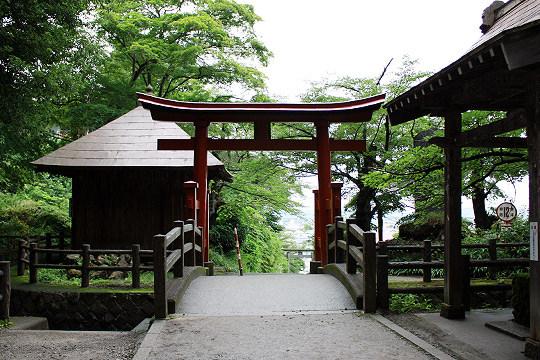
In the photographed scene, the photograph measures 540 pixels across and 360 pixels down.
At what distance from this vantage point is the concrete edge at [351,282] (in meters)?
6.86

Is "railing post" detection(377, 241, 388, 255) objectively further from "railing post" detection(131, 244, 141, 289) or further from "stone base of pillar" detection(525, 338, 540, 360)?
"railing post" detection(131, 244, 141, 289)

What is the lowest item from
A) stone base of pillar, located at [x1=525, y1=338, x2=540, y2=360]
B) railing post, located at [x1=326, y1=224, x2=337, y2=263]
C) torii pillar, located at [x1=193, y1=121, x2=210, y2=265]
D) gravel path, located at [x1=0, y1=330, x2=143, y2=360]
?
gravel path, located at [x1=0, y1=330, x2=143, y2=360]

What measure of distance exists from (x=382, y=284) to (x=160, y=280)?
3.25 metres

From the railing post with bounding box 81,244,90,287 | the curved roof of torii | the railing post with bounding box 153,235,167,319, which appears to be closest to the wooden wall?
the curved roof of torii

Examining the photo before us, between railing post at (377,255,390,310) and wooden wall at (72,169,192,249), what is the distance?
768 centimetres

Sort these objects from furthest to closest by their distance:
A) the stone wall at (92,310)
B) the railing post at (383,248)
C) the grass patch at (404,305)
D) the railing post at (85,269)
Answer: the railing post at (85,269)
the stone wall at (92,310)
the railing post at (383,248)
the grass patch at (404,305)

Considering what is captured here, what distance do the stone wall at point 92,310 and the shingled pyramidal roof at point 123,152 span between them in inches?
169

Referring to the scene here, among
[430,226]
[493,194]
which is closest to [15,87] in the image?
[430,226]

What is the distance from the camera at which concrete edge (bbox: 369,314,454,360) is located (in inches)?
189

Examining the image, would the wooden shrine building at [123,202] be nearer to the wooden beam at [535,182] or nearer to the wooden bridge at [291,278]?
the wooden bridge at [291,278]

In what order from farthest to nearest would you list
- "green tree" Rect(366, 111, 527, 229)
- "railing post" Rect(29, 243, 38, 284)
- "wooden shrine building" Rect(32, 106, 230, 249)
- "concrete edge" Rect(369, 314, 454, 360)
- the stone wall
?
"wooden shrine building" Rect(32, 106, 230, 249) → "railing post" Rect(29, 243, 38, 284) → "green tree" Rect(366, 111, 527, 229) → the stone wall → "concrete edge" Rect(369, 314, 454, 360)

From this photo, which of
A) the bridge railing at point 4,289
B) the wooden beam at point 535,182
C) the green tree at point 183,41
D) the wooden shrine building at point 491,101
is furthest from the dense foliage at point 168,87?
the wooden beam at point 535,182

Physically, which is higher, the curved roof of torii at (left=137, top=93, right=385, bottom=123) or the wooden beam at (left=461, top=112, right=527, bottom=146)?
the curved roof of torii at (left=137, top=93, right=385, bottom=123)

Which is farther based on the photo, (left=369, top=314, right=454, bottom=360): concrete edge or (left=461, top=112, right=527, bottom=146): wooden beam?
(left=461, top=112, right=527, bottom=146): wooden beam
